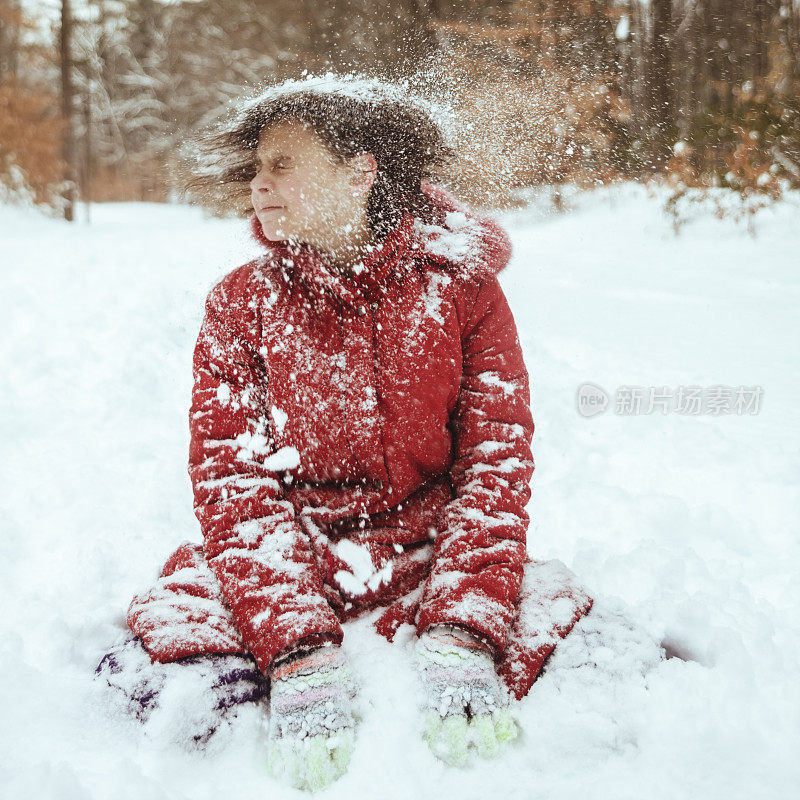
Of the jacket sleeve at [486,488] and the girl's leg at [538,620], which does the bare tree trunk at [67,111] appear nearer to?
the jacket sleeve at [486,488]

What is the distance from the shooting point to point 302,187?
3.92 feet

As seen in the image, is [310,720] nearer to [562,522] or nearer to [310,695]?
[310,695]

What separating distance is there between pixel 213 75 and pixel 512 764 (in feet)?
56.5

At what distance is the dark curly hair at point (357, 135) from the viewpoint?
1218mm

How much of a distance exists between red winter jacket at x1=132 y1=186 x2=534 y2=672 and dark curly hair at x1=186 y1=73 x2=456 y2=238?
73 millimetres

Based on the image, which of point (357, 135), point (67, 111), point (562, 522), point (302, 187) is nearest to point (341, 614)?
point (302, 187)

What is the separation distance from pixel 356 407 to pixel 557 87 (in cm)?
286

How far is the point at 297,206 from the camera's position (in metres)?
1.20

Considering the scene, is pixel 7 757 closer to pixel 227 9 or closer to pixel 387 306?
pixel 387 306

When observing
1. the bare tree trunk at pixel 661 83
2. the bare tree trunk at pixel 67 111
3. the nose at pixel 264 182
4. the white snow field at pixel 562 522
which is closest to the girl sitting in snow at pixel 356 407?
the nose at pixel 264 182

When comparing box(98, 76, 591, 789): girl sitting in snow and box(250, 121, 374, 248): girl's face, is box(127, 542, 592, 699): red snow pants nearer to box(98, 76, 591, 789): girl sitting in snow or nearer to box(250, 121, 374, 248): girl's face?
box(98, 76, 591, 789): girl sitting in snow

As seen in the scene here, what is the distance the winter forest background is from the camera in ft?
5.11

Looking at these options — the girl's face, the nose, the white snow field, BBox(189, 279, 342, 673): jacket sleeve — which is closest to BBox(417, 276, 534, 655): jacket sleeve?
the white snow field

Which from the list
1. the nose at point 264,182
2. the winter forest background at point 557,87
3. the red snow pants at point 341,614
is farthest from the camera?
the winter forest background at point 557,87
